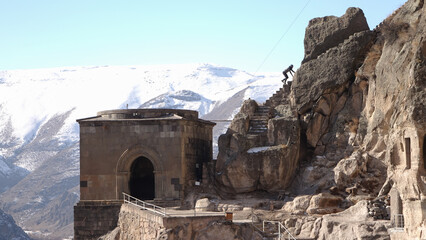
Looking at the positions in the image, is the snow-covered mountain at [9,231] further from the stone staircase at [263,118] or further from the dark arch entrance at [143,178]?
the stone staircase at [263,118]

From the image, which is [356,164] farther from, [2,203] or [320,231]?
[2,203]

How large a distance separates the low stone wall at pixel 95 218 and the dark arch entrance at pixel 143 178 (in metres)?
3.38

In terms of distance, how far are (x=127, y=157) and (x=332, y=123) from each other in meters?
10.7

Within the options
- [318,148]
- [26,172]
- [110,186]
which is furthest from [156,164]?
[26,172]

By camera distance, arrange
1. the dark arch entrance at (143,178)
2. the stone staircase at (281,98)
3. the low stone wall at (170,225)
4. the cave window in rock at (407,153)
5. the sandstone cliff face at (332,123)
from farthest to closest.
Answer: the dark arch entrance at (143,178), the stone staircase at (281,98), the sandstone cliff face at (332,123), the low stone wall at (170,225), the cave window in rock at (407,153)

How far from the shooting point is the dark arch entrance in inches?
2105

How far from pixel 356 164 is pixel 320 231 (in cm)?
596

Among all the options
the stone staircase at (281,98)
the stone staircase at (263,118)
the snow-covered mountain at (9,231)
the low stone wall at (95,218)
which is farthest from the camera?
the snow-covered mountain at (9,231)

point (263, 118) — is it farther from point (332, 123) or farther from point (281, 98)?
point (332, 123)

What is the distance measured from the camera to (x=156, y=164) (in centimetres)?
4947

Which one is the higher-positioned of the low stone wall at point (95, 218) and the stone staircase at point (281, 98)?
the stone staircase at point (281, 98)

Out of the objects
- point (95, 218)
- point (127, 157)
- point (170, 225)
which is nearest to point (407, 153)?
point (170, 225)

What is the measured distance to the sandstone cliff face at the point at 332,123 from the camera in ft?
138

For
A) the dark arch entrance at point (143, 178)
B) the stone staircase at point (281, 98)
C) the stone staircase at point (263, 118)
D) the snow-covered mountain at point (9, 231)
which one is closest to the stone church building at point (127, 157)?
the dark arch entrance at point (143, 178)
